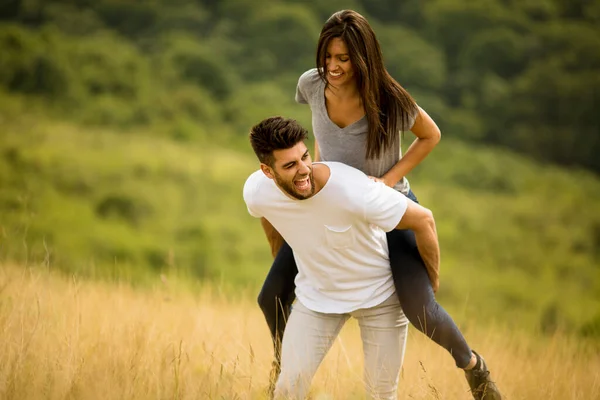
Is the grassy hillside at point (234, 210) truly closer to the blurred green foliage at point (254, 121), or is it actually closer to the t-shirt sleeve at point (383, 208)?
the blurred green foliage at point (254, 121)

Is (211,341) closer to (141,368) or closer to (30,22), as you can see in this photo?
(141,368)

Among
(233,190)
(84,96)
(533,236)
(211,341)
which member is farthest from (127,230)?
(211,341)

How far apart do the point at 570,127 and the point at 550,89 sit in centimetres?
274

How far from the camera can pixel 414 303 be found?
10.6 ft

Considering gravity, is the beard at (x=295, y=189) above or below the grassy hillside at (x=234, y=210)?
above

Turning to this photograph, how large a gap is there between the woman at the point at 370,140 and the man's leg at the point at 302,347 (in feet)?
0.74

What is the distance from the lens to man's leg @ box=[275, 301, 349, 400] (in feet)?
10.5

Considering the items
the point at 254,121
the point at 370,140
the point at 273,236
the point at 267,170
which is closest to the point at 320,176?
the point at 267,170

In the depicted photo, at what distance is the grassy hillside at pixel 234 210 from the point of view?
3319 centimetres

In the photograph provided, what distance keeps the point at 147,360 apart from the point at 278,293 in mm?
673

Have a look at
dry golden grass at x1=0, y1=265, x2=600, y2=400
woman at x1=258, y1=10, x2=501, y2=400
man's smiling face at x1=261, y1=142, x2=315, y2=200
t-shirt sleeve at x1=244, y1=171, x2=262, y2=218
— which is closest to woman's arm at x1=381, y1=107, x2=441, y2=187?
woman at x1=258, y1=10, x2=501, y2=400

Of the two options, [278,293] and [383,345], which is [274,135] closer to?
[278,293]

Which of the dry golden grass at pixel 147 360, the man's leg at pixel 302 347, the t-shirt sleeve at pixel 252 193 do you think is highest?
the t-shirt sleeve at pixel 252 193

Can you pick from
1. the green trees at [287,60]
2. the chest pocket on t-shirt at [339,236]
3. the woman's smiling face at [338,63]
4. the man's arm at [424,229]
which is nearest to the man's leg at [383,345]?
the man's arm at [424,229]
